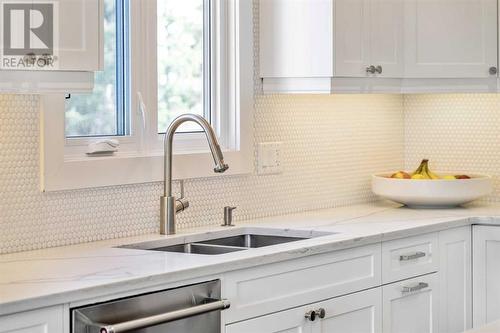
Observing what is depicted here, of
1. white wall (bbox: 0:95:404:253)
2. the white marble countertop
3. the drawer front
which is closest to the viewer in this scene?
the white marble countertop

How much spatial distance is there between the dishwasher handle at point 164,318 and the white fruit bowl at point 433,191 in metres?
1.63

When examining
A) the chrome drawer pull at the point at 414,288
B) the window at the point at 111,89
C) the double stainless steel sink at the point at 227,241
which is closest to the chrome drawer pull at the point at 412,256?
the chrome drawer pull at the point at 414,288

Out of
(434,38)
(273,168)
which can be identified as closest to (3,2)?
(273,168)

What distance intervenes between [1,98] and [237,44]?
3.84ft

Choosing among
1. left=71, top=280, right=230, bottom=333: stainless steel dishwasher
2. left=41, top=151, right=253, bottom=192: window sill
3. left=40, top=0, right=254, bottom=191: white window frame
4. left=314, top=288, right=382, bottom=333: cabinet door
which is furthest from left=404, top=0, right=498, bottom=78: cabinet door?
left=71, top=280, right=230, bottom=333: stainless steel dishwasher

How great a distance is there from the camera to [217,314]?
2.99 meters

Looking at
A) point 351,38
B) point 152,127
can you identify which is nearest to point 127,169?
point 152,127

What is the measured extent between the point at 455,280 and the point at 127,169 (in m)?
1.46

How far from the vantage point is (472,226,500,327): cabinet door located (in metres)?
4.15

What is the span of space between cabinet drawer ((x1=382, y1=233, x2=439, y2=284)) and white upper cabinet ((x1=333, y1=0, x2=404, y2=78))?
72cm

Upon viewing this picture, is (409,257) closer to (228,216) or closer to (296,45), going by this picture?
(228,216)

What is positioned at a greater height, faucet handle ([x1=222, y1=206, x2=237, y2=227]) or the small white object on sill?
the small white object on sill

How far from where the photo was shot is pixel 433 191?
4.37 meters

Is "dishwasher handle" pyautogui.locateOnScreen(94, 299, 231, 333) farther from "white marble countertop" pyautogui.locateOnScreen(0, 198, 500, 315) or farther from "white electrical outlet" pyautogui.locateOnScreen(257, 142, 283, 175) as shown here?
"white electrical outlet" pyautogui.locateOnScreen(257, 142, 283, 175)
